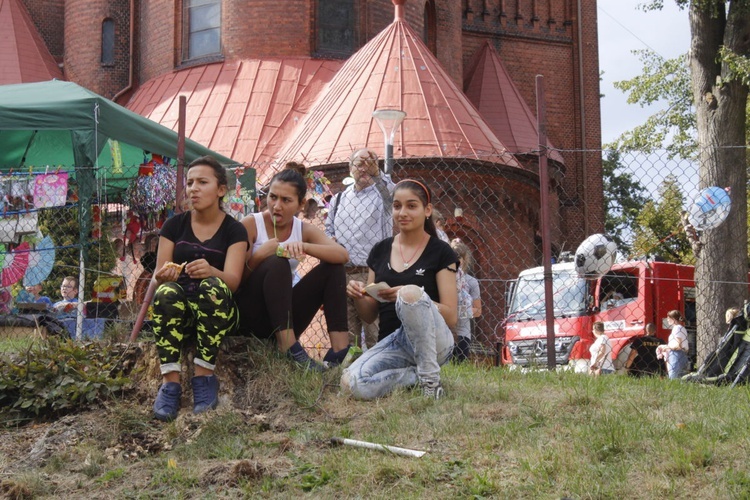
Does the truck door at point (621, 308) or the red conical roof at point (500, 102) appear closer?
the truck door at point (621, 308)

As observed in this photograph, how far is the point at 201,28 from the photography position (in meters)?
23.1

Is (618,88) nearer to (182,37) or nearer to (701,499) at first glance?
(182,37)

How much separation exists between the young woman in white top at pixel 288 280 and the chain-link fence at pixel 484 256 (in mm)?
1262

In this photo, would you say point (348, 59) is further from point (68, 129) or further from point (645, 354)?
point (68, 129)

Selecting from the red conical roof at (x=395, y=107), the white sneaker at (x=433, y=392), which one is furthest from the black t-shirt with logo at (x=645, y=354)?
the white sneaker at (x=433, y=392)

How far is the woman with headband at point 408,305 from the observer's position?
5801 millimetres

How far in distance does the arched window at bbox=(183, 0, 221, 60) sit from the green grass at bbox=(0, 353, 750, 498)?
17733mm

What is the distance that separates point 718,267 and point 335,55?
12.0 meters

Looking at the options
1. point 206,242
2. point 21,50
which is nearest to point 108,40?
point 21,50

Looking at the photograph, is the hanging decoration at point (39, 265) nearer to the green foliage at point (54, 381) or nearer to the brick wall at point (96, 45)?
the green foliage at point (54, 381)

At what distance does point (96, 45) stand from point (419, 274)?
21047 mm

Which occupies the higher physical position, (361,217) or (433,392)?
(361,217)

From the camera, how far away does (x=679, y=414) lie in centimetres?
538

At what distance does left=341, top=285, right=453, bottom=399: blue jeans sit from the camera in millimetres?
5746
